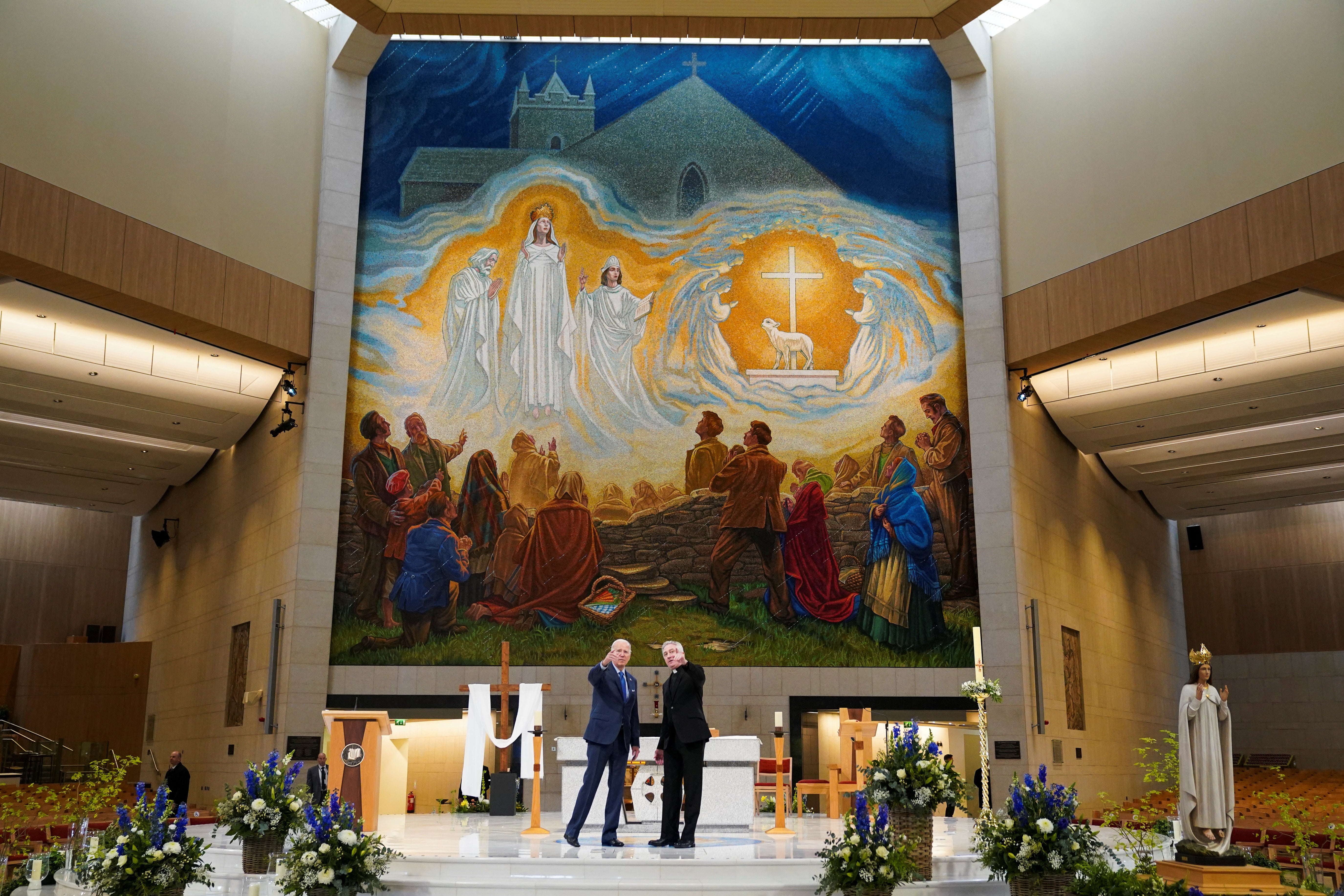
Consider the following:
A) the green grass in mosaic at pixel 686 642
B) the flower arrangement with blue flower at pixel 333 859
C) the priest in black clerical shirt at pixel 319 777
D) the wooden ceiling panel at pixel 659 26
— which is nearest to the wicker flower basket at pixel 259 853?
the flower arrangement with blue flower at pixel 333 859

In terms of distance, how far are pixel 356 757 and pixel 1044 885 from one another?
629 centimetres

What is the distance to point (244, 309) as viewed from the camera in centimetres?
1716


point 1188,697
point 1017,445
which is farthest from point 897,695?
point 1188,697

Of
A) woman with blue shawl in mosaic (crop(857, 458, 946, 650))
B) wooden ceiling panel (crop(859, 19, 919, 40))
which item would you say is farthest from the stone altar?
wooden ceiling panel (crop(859, 19, 919, 40))

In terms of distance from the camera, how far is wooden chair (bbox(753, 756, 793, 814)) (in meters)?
15.9

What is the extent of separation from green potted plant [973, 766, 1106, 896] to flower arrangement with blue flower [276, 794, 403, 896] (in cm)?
444

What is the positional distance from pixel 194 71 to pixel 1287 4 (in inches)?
584

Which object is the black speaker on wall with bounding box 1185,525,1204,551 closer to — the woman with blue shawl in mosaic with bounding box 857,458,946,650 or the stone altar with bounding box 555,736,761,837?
the woman with blue shawl in mosaic with bounding box 857,458,946,650

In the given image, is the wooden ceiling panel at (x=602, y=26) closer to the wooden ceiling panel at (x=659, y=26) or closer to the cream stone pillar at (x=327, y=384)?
the wooden ceiling panel at (x=659, y=26)

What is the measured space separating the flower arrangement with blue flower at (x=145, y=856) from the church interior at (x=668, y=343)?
19.3 feet

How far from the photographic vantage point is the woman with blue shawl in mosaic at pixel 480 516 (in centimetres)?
1819

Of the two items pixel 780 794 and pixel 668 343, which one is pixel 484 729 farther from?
pixel 668 343

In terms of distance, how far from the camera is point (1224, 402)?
18.3 metres

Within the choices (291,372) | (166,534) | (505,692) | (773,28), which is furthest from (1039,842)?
(166,534)
